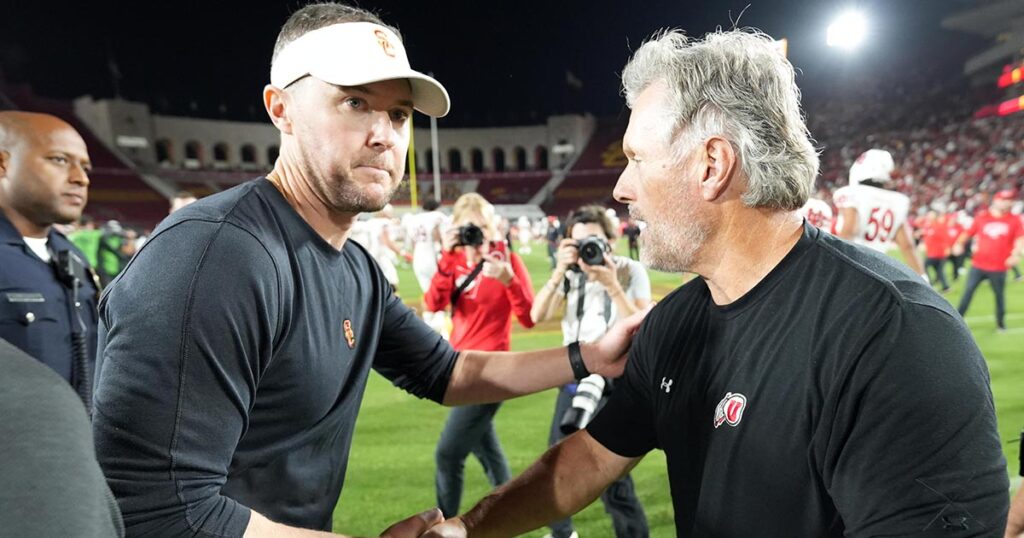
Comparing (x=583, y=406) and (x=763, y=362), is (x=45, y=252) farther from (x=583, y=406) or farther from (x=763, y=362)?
(x=763, y=362)

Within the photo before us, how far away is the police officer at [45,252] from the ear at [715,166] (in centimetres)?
275

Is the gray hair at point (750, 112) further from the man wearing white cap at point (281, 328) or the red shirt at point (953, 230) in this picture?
the red shirt at point (953, 230)

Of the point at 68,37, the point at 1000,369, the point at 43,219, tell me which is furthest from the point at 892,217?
the point at 68,37

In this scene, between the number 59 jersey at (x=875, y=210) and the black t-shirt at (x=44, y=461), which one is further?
the number 59 jersey at (x=875, y=210)

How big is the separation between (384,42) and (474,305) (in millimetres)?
2545

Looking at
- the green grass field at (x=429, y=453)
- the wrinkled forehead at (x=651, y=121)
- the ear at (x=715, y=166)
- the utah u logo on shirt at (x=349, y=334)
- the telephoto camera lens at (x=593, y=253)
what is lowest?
the green grass field at (x=429, y=453)

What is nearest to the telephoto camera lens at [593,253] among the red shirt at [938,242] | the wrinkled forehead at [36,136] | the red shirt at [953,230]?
the wrinkled forehead at [36,136]

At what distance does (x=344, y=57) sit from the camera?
158 cm

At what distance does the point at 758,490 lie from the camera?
128 cm

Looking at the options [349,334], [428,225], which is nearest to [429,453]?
[428,225]

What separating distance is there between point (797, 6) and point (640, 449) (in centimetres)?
988

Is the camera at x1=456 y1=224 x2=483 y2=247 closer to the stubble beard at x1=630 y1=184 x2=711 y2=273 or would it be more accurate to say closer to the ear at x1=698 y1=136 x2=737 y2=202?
the stubble beard at x1=630 y1=184 x2=711 y2=273

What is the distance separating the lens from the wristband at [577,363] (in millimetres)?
2127

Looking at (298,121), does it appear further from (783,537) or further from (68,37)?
(68,37)
